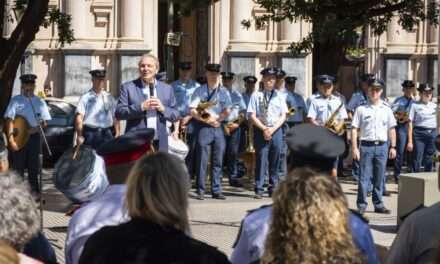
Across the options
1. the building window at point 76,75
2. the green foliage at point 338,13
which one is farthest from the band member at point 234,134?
the building window at point 76,75

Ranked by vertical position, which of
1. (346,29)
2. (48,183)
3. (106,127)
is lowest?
(48,183)

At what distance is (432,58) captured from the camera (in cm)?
2967

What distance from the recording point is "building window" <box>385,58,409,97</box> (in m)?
29.1

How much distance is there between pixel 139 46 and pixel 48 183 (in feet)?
31.2

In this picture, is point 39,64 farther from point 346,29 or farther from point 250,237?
point 250,237

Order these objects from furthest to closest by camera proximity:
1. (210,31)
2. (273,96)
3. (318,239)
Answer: (210,31) → (273,96) → (318,239)

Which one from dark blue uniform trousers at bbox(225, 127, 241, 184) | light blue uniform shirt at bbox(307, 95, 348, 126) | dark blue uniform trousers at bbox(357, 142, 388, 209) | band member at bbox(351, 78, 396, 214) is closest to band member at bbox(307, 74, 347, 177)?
light blue uniform shirt at bbox(307, 95, 348, 126)

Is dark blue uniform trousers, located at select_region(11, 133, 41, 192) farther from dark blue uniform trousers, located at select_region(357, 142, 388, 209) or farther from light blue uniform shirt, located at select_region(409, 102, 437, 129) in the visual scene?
light blue uniform shirt, located at select_region(409, 102, 437, 129)

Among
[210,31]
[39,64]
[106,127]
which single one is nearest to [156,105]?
[106,127]

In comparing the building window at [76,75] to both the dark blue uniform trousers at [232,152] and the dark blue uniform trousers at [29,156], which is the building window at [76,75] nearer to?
the dark blue uniform trousers at [232,152]

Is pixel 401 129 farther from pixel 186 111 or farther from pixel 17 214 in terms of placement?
Result: pixel 17 214

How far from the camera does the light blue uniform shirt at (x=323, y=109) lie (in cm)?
1490

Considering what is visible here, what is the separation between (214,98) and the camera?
→ 14688mm

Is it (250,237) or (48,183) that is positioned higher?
(250,237)
